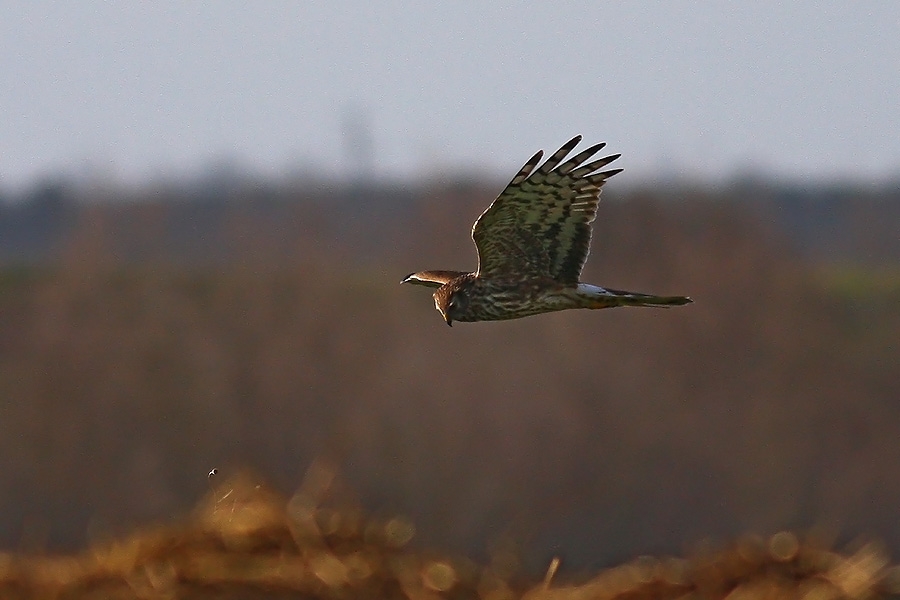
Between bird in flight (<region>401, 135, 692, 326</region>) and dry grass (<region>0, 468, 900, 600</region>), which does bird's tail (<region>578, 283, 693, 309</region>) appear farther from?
dry grass (<region>0, 468, 900, 600</region>)

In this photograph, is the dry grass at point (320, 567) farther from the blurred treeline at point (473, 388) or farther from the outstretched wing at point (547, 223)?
the blurred treeline at point (473, 388)

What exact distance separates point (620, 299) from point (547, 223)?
0.58 meters

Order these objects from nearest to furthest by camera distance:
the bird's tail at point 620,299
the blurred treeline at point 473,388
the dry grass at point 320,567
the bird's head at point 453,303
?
1. the bird's tail at point 620,299
2. the bird's head at point 453,303
3. the dry grass at point 320,567
4. the blurred treeline at point 473,388

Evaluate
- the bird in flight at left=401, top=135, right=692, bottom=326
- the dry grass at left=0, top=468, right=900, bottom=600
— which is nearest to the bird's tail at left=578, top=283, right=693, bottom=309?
the bird in flight at left=401, top=135, right=692, bottom=326

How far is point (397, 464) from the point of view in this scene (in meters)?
25.5

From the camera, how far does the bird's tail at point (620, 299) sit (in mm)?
5871

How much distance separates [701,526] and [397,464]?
15.7ft

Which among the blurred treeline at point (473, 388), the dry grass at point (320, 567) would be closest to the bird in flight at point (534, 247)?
the dry grass at point (320, 567)

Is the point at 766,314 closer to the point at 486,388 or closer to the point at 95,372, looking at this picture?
the point at 486,388

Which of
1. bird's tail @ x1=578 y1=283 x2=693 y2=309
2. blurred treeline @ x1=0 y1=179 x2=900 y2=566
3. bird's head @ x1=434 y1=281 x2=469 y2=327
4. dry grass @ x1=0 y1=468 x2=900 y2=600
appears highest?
bird's tail @ x1=578 y1=283 x2=693 y2=309

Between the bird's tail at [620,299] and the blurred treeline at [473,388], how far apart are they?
55.2 feet

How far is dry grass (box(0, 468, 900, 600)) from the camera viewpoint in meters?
7.20

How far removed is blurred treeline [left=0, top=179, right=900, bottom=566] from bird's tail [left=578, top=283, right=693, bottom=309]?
1681 centimetres

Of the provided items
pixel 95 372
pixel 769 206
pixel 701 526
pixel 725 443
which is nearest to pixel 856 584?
pixel 701 526
